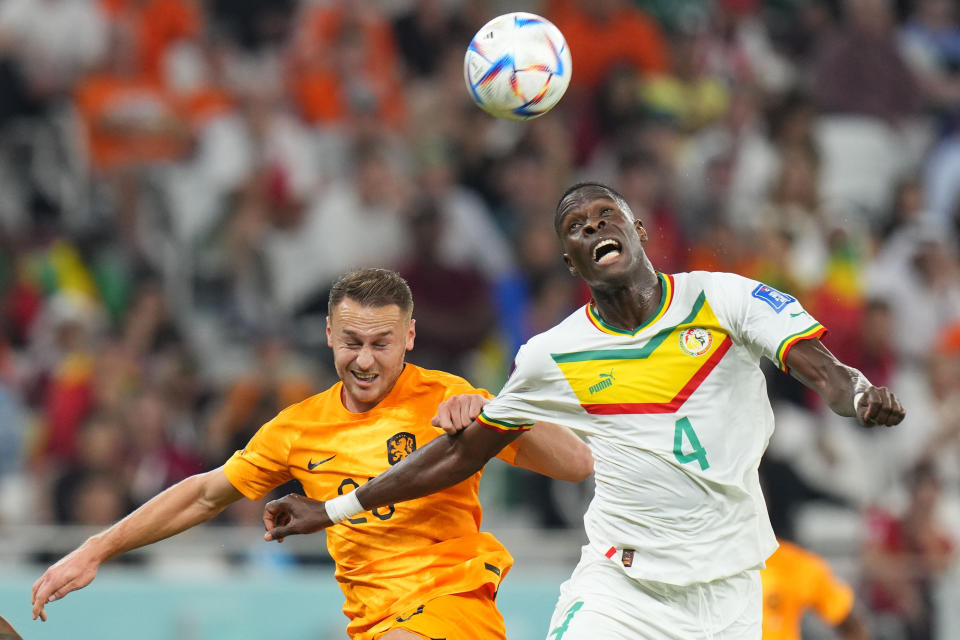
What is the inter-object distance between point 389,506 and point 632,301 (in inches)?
49.8

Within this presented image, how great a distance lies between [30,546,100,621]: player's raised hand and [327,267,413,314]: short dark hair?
54.1 inches

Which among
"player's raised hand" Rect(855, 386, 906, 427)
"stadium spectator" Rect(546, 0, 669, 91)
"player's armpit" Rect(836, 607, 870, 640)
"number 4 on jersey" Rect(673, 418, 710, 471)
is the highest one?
"stadium spectator" Rect(546, 0, 669, 91)

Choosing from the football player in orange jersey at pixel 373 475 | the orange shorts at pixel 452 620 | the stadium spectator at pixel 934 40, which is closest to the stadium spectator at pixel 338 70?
the stadium spectator at pixel 934 40

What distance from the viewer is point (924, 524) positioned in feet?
34.4

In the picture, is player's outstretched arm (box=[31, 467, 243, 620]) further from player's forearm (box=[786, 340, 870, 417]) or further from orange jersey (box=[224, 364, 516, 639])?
player's forearm (box=[786, 340, 870, 417])

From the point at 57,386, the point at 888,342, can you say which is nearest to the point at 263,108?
the point at 57,386

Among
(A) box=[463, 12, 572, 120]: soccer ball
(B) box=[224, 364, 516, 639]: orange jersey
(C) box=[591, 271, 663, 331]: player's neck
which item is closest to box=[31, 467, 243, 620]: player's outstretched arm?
(B) box=[224, 364, 516, 639]: orange jersey

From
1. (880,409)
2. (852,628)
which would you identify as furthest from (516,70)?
(852,628)

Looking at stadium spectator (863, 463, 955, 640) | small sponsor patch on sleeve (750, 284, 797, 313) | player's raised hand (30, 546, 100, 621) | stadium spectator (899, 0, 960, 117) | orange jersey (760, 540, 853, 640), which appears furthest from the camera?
stadium spectator (899, 0, 960, 117)

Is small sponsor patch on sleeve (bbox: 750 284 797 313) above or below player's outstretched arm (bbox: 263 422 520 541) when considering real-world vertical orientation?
above

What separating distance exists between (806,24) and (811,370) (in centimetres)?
997

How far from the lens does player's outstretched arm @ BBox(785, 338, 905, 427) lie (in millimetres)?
4699

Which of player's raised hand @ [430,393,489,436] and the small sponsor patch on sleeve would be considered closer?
the small sponsor patch on sleeve

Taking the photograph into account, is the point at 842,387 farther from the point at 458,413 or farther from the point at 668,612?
the point at 458,413
